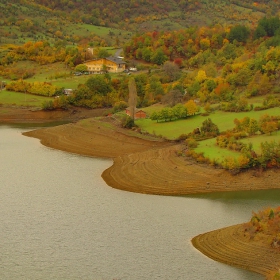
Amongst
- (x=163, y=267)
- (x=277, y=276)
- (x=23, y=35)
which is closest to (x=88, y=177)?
(x=163, y=267)

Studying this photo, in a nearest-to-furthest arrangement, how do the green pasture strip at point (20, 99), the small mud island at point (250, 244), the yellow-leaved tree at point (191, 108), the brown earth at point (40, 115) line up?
the small mud island at point (250, 244), the yellow-leaved tree at point (191, 108), the brown earth at point (40, 115), the green pasture strip at point (20, 99)

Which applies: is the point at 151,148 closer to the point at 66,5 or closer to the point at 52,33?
the point at 52,33

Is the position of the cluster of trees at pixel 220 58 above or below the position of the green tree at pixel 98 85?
above

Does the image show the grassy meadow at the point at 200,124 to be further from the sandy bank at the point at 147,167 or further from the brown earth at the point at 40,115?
the brown earth at the point at 40,115

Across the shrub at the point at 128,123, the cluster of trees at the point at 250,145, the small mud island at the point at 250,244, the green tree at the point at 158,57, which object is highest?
the green tree at the point at 158,57

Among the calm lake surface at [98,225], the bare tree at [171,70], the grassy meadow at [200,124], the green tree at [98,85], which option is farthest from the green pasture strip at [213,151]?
the bare tree at [171,70]

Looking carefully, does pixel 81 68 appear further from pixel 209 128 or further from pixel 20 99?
pixel 209 128
